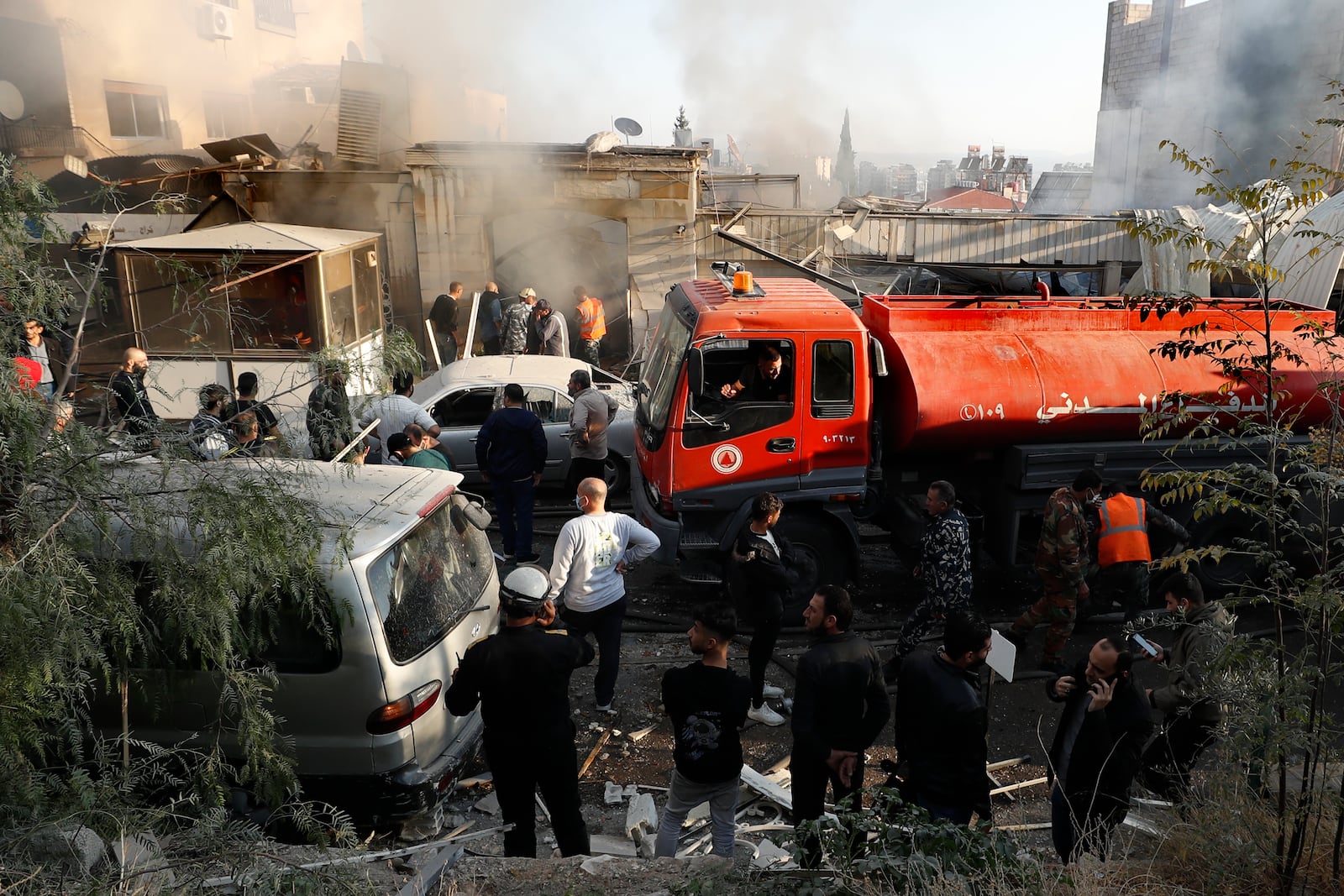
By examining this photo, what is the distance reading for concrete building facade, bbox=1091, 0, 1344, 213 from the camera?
26781 mm

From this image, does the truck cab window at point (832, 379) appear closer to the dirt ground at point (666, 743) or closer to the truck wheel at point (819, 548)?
the truck wheel at point (819, 548)

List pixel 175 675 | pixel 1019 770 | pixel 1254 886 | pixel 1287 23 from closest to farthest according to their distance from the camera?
1. pixel 1254 886
2. pixel 175 675
3. pixel 1019 770
4. pixel 1287 23

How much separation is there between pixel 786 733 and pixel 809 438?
217 cm

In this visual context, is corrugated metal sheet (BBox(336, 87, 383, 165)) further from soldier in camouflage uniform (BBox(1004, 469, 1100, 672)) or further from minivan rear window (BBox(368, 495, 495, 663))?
soldier in camouflage uniform (BBox(1004, 469, 1100, 672))

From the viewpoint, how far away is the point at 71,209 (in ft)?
60.0

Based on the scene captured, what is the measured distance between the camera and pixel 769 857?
433cm

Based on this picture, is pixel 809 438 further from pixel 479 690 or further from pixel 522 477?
pixel 479 690

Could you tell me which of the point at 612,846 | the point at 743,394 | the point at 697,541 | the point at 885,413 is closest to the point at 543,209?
the point at 743,394

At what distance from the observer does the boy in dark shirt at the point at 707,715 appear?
4148 mm

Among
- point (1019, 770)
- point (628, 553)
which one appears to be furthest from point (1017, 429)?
point (628, 553)

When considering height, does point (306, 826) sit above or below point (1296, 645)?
above

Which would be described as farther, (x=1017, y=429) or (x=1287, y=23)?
(x=1287, y=23)

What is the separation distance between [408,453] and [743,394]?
2.53m

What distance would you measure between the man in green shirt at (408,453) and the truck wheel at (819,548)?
269cm
